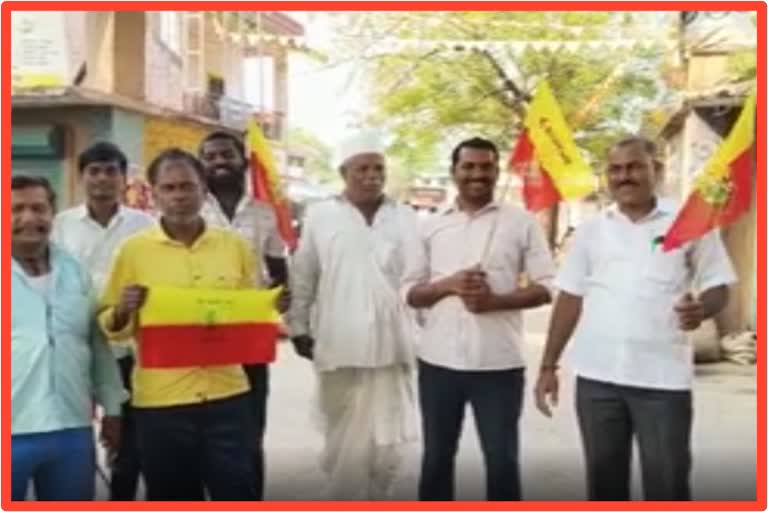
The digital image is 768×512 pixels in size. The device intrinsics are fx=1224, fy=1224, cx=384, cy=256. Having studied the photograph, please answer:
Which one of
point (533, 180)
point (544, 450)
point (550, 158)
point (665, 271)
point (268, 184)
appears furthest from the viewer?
point (544, 450)

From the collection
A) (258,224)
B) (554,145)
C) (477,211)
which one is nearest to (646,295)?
(477,211)

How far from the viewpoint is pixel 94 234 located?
14.6 ft

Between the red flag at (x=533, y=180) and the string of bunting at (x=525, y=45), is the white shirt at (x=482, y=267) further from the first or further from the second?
the string of bunting at (x=525, y=45)

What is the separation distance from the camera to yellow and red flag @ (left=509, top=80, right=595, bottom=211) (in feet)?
16.6

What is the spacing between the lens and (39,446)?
3.35 m

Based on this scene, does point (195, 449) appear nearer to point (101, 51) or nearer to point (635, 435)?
point (635, 435)

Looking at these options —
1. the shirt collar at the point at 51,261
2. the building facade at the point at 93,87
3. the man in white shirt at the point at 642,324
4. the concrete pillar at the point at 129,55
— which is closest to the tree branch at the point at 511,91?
the building facade at the point at 93,87

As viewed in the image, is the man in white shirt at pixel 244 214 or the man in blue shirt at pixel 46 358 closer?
the man in blue shirt at pixel 46 358

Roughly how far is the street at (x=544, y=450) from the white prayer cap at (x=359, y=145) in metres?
1.32

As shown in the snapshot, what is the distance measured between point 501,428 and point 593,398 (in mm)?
419

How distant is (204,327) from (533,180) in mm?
1954

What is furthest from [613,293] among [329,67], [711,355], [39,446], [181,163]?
[329,67]

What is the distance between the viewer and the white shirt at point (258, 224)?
4.72m

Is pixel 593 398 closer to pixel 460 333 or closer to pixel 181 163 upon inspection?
pixel 460 333
